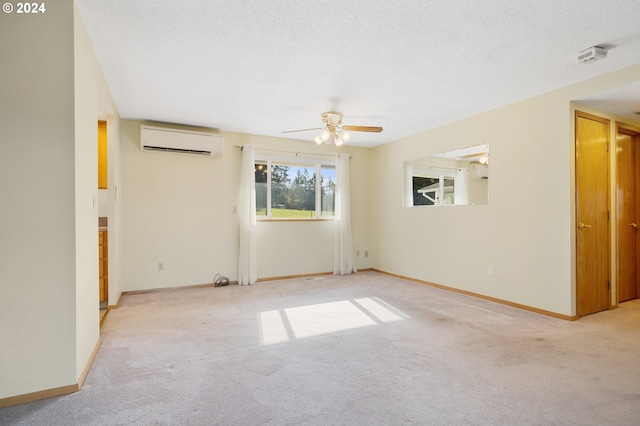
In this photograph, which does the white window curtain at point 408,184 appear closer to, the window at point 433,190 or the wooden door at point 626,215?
the window at point 433,190

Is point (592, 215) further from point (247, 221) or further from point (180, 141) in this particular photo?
point (180, 141)

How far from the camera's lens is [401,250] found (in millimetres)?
5625

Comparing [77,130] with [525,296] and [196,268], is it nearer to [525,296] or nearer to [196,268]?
[196,268]

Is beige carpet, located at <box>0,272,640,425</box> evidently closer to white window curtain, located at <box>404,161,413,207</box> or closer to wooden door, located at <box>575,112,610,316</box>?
wooden door, located at <box>575,112,610,316</box>

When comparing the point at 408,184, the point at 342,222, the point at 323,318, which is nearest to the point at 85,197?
the point at 323,318

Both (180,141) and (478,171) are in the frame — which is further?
(180,141)

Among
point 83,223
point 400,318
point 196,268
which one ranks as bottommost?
point 400,318

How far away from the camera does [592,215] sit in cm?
359

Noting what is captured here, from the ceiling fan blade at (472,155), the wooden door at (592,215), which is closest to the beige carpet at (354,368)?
the wooden door at (592,215)

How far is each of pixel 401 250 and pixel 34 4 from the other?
5236 millimetres

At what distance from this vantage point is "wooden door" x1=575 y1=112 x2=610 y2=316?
3438mm

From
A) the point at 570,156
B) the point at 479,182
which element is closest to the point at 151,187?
the point at 479,182

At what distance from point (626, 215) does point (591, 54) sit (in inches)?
108

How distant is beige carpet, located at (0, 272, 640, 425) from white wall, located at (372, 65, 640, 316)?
0.44 metres
